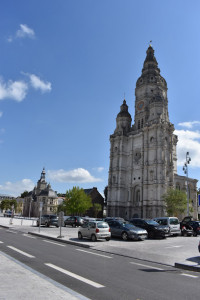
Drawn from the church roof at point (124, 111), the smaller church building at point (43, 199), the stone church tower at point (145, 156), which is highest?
the church roof at point (124, 111)

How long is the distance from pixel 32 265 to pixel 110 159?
63157 mm

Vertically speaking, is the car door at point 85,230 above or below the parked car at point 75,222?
above

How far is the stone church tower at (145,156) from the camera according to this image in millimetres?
59062

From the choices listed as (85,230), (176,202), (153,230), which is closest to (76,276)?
(85,230)

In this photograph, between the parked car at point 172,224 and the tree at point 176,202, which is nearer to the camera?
the parked car at point 172,224

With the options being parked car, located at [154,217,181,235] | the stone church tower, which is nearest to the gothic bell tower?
the stone church tower

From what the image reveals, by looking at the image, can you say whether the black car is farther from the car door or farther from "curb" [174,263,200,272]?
"curb" [174,263,200,272]

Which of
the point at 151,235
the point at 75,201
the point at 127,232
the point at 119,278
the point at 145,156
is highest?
the point at 145,156

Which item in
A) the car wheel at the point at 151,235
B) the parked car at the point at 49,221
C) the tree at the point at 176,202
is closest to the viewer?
the car wheel at the point at 151,235

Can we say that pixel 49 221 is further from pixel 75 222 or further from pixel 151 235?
pixel 151 235

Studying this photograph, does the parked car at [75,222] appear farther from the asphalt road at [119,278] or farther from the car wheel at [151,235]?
the asphalt road at [119,278]

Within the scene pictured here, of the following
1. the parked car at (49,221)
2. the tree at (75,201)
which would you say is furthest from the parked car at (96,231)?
the tree at (75,201)

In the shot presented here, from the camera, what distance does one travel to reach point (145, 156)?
62.7 meters

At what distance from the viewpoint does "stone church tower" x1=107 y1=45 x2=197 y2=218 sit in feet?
194
